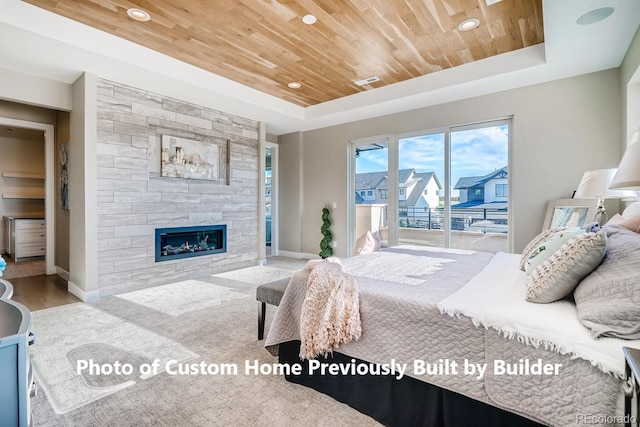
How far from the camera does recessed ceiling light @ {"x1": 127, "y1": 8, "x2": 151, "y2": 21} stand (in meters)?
2.83

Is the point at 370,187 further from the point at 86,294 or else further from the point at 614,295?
the point at 614,295

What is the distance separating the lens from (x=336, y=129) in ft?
20.1

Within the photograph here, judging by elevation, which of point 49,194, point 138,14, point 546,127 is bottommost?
point 49,194

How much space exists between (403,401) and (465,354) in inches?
17.7

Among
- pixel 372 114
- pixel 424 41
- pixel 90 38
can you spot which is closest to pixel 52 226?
pixel 90 38

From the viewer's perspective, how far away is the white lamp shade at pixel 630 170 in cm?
100

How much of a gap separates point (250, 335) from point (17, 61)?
12.7 ft

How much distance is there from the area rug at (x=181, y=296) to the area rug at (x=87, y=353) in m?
0.46

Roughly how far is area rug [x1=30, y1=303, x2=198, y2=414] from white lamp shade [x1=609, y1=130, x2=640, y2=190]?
8.44 ft

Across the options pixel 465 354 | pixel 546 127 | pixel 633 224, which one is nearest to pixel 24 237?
pixel 465 354

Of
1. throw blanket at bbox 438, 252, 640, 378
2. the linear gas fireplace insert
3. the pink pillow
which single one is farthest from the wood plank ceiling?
throw blanket at bbox 438, 252, 640, 378

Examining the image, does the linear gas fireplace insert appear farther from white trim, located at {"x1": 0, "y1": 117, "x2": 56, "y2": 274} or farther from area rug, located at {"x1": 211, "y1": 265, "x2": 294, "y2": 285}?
white trim, located at {"x1": 0, "y1": 117, "x2": 56, "y2": 274}

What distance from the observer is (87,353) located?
2.31m

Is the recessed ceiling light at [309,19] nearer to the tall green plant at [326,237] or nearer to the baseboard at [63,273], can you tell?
the tall green plant at [326,237]
